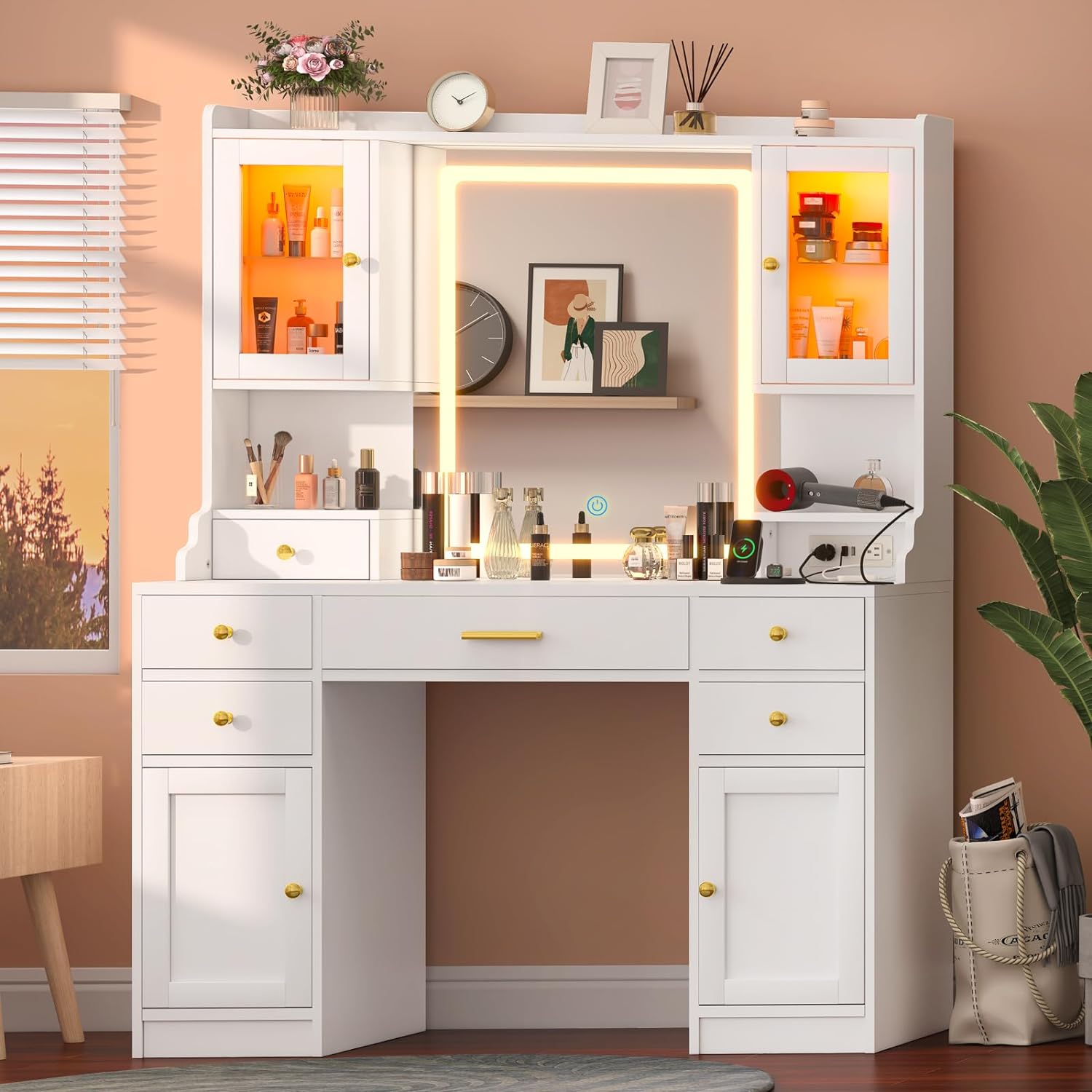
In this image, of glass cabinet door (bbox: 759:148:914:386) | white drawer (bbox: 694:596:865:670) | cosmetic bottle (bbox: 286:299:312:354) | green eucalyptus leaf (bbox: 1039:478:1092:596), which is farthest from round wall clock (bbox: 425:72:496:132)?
green eucalyptus leaf (bbox: 1039:478:1092:596)

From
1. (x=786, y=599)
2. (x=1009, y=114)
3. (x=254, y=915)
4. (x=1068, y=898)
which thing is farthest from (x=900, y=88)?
(x=254, y=915)

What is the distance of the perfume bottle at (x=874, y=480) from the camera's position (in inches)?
132

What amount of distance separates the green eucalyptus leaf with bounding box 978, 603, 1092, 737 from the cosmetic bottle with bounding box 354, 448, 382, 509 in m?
1.32

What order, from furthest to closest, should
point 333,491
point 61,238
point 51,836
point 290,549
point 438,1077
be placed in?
point 61,238 → point 333,491 → point 290,549 → point 51,836 → point 438,1077

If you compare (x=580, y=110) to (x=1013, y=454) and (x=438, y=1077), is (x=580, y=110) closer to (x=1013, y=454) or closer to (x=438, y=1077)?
(x=1013, y=454)

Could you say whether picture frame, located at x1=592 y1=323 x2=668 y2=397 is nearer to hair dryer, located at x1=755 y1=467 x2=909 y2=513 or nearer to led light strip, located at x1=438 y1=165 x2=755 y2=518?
led light strip, located at x1=438 y1=165 x2=755 y2=518

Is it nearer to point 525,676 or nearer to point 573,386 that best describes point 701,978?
point 525,676

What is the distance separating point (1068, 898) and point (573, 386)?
1.67 m

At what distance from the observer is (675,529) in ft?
11.1

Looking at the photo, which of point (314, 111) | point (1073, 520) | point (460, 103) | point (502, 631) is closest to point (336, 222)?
point (314, 111)

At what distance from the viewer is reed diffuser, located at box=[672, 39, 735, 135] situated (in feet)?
11.0

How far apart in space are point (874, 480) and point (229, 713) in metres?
1.62

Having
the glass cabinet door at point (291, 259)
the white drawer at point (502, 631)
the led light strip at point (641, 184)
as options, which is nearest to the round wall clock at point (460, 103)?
the led light strip at point (641, 184)

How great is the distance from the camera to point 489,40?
349cm
